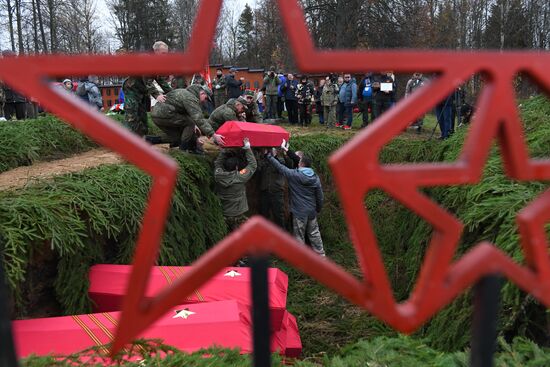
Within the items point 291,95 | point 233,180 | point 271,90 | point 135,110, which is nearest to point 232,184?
point 233,180

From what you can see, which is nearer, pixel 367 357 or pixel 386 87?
pixel 367 357

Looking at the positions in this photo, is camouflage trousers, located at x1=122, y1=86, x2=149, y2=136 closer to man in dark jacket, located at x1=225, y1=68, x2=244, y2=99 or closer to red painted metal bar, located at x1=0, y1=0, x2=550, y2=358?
red painted metal bar, located at x1=0, y1=0, x2=550, y2=358

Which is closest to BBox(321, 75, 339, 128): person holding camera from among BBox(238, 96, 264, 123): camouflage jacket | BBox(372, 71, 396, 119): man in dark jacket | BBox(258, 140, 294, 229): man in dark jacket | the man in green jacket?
BBox(372, 71, 396, 119): man in dark jacket

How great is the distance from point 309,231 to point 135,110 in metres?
3.09

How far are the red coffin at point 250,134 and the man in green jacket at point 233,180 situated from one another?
0.10m

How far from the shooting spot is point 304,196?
6.81 metres

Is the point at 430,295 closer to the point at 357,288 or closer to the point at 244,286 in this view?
the point at 357,288

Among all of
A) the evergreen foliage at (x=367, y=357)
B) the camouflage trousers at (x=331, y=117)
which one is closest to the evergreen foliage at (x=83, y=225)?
the evergreen foliage at (x=367, y=357)

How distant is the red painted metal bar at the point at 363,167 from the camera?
1241 mm

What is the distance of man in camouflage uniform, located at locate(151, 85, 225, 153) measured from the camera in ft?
19.8

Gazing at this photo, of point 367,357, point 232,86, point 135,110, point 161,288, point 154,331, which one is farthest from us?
point 232,86

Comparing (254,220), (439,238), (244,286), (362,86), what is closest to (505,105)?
(439,238)

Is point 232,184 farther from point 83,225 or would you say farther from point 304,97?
point 304,97

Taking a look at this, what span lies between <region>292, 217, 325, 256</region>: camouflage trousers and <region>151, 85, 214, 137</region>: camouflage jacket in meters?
1.95
